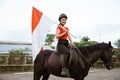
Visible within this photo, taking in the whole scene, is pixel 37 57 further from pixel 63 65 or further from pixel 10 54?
pixel 10 54

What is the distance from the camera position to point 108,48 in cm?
784

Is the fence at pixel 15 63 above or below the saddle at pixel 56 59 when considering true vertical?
below

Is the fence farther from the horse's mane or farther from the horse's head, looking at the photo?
the horse's head

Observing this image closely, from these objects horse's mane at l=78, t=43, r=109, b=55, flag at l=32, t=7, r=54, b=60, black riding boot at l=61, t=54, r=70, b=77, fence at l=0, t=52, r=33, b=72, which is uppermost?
flag at l=32, t=7, r=54, b=60

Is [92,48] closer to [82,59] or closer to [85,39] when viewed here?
[82,59]

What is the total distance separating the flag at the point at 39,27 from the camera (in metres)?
9.00

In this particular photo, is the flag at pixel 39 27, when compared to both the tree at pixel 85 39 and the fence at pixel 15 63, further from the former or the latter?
the tree at pixel 85 39

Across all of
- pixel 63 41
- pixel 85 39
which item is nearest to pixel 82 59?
pixel 63 41

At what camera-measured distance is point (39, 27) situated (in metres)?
9.22

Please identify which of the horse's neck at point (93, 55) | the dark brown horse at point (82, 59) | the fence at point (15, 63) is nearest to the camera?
the dark brown horse at point (82, 59)

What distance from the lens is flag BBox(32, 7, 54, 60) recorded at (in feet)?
29.5

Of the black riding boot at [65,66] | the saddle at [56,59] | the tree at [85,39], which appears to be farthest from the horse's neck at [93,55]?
the tree at [85,39]

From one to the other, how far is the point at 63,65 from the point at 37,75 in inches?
49.1

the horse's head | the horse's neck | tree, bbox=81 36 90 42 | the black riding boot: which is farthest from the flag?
tree, bbox=81 36 90 42
